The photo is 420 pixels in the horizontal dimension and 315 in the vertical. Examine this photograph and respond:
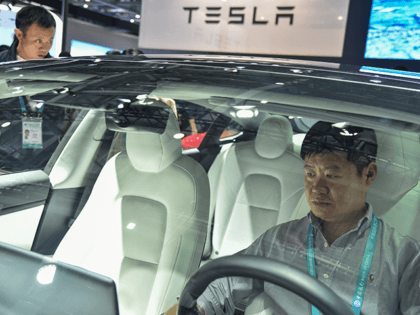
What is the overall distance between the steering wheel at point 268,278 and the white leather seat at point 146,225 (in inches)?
1.9

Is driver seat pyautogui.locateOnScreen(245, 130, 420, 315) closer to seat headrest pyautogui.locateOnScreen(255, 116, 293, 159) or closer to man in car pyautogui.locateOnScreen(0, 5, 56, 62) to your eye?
seat headrest pyautogui.locateOnScreen(255, 116, 293, 159)

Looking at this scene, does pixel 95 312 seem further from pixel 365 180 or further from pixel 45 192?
pixel 365 180

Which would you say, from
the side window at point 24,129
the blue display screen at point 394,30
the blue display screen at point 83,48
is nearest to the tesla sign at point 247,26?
the blue display screen at point 394,30

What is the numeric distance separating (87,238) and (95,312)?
0.22m

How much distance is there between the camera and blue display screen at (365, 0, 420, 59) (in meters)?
3.78

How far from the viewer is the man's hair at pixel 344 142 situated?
2.27ft

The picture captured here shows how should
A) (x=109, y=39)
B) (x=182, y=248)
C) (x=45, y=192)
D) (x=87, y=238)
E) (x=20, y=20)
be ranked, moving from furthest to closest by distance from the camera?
1. (x=109, y=39)
2. (x=20, y=20)
3. (x=45, y=192)
4. (x=87, y=238)
5. (x=182, y=248)

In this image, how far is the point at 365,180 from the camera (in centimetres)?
68

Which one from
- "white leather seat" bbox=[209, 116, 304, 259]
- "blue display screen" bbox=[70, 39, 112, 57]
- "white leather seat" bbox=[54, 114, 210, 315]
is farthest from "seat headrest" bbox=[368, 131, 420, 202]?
"blue display screen" bbox=[70, 39, 112, 57]

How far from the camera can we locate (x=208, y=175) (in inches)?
32.9

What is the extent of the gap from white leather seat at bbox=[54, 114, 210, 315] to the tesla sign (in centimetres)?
391

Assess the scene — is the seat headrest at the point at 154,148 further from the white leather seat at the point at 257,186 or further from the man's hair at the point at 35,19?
the man's hair at the point at 35,19

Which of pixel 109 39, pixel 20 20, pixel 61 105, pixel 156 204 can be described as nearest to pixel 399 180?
pixel 156 204

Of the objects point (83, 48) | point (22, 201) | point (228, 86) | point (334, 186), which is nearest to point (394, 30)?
point (228, 86)
